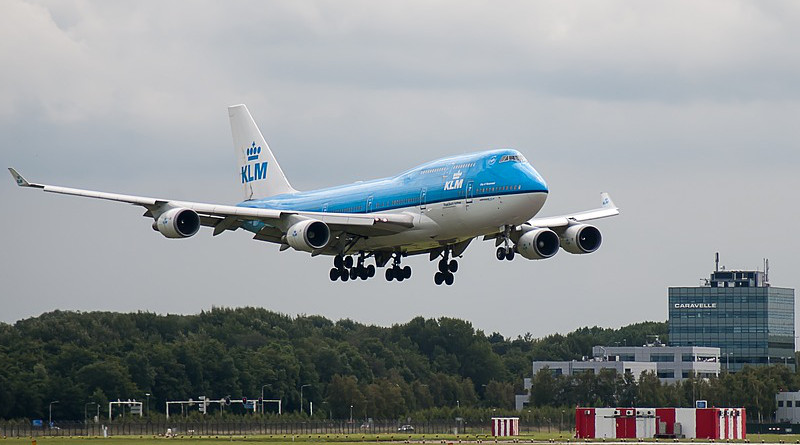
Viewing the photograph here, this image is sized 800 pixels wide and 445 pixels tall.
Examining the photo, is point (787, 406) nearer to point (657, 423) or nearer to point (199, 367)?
point (657, 423)

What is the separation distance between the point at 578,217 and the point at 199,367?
3156 inches

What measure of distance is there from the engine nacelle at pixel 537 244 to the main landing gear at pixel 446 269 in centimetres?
647

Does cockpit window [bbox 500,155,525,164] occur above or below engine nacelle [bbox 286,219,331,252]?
above

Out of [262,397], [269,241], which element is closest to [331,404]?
[262,397]

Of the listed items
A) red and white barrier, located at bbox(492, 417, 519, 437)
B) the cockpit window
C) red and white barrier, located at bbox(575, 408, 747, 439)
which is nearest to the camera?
the cockpit window

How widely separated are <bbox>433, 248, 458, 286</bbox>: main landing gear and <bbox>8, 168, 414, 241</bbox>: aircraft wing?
641 centimetres

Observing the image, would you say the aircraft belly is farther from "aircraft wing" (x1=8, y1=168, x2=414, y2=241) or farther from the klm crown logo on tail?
the klm crown logo on tail

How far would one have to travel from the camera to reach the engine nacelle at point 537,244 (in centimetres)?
8681

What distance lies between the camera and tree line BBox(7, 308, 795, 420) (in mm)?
153000

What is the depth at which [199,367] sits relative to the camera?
166 metres

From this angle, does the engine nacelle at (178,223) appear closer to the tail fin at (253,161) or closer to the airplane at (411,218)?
the airplane at (411,218)

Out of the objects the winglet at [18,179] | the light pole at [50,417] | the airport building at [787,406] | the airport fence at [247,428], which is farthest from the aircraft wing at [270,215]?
the airport building at [787,406]

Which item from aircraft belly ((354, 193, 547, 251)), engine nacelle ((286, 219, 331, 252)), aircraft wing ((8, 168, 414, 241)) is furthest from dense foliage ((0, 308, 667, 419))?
aircraft belly ((354, 193, 547, 251))

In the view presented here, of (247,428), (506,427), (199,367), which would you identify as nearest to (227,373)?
(199,367)
